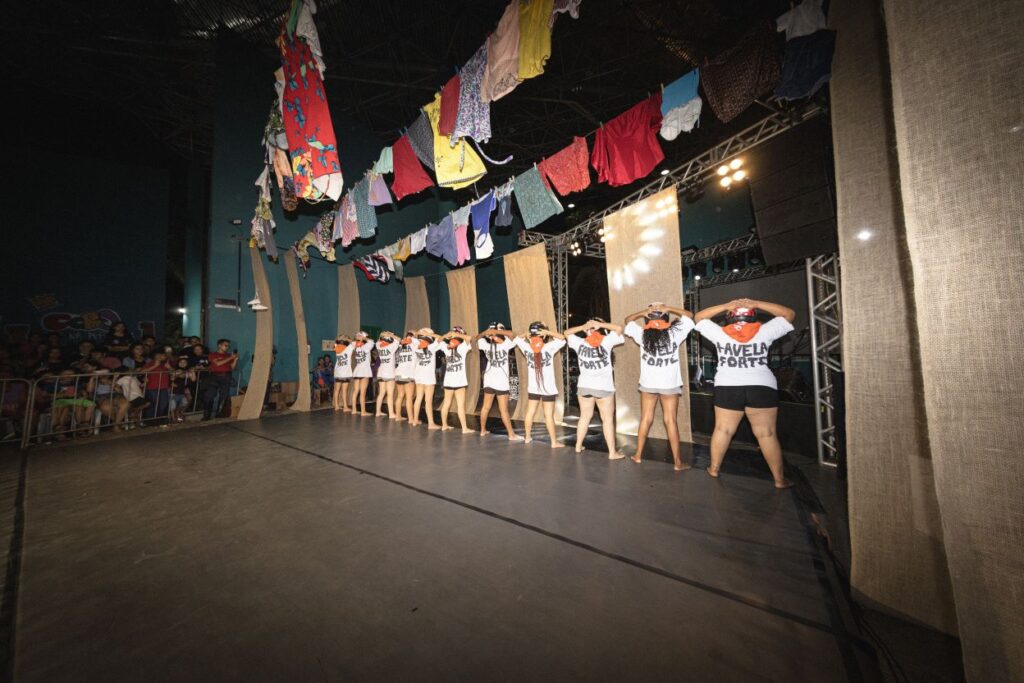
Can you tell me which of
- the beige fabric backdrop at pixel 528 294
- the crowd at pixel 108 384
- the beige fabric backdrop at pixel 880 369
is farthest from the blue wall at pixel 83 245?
the beige fabric backdrop at pixel 880 369

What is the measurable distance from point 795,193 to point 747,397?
284cm

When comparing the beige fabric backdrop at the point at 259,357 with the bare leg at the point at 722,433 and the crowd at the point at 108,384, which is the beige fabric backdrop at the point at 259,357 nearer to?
the crowd at the point at 108,384

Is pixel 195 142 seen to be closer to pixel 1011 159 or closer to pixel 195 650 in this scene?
pixel 195 650

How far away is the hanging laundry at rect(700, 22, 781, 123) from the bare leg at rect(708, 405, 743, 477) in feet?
9.61

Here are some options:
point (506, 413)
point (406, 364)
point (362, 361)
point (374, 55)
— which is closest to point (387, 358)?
point (406, 364)

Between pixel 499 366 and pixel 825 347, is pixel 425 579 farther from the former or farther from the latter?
pixel 825 347

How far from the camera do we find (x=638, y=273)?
5.53 metres

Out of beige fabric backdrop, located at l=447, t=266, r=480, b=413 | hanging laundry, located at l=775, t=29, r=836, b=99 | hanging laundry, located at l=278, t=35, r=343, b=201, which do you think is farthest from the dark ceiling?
beige fabric backdrop, located at l=447, t=266, r=480, b=413

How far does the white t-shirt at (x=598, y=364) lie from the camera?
431 cm

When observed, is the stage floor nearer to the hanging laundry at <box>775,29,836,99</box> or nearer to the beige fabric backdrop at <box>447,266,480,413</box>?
the hanging laundry at <box>775,29,836,99</box>

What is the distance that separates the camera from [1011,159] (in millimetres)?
1070

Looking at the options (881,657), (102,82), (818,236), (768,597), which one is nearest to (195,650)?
(768,597)

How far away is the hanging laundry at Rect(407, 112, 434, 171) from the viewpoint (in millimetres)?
5186

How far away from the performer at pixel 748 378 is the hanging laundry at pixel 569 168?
9.51ft
